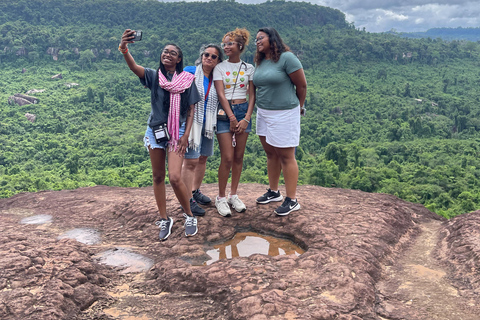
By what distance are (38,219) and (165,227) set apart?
204cm

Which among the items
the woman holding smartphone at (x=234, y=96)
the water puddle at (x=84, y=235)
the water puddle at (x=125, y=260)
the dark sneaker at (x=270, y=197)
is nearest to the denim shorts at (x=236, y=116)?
the woman holding smartphone at (x=234, y=96)

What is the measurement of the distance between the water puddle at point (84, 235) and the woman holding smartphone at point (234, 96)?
1452 millimetres

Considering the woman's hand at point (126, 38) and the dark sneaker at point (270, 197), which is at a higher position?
the woman's hand at point (126, 38)

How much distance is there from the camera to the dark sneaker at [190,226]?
11.7ft

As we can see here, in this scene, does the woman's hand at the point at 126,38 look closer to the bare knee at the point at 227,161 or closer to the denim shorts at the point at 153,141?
the denim shorts at the point at 153,141

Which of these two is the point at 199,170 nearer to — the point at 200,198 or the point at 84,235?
the point at 200,198

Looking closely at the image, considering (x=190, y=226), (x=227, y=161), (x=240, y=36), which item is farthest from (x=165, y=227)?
(x=240, y=36)

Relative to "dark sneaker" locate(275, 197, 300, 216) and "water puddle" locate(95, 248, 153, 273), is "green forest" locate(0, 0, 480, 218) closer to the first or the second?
"dark sneaker" locate(275, 197, 300, 216)

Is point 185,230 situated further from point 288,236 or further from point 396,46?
point 396,46

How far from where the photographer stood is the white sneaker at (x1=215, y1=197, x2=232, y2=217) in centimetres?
387

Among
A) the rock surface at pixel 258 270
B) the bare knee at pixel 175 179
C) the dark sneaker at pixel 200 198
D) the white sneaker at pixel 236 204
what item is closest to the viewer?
the rock surface at pixel 258 270

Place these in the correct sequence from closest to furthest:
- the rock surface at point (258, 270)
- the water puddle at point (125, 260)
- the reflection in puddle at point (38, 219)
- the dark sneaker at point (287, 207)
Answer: the rock surface at point (258, 270) → the water puddle at point (125, 260) → the dark sneaker at point (287, 207) → the reflection in puddle at point (38, 219)

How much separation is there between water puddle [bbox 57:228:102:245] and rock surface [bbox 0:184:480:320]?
0.07m

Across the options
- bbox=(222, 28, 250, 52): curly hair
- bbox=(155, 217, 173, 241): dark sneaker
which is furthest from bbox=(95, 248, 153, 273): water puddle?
bbox=(222, 28, 250, 52): curly hair
